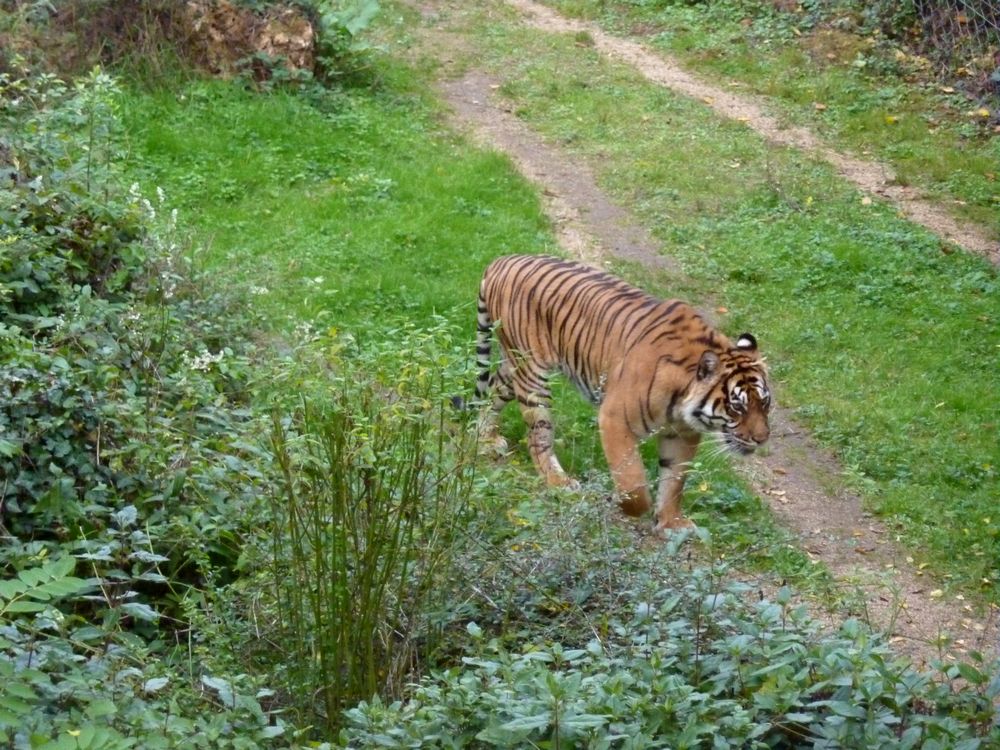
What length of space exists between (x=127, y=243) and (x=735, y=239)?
5.51 m

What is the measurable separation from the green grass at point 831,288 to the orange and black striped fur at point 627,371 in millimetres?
1362

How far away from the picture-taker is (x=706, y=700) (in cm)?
377

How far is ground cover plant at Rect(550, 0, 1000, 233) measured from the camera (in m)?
12.8

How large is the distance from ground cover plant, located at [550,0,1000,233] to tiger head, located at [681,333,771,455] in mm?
5481

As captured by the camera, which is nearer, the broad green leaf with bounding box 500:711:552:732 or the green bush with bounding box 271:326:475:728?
the broad green leaf with bounding box 500:711:552:732

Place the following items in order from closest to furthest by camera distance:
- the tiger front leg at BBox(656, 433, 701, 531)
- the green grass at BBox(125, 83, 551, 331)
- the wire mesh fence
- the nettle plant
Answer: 1. the nettle plant
2. the tiger front leg at BBox(656, 433, 701, 531)
3. the green grass at BBox(125, 83, 551, 331)
4. the wire mesh fence

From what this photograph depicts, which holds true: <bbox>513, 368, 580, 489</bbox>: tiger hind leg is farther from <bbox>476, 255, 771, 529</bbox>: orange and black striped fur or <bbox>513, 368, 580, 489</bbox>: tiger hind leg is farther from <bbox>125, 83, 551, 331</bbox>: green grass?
<bbox>125, 83, 551, 331</bbox>: green grass

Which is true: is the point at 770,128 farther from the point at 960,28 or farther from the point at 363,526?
the point at 363,526

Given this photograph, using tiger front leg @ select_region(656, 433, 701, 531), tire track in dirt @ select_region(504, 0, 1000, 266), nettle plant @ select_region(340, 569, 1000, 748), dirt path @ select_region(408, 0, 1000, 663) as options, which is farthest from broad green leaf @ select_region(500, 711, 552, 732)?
tire track in dirt @ select_region(504, 0, 1000, 266)

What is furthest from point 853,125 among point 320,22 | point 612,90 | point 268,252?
point 268,252

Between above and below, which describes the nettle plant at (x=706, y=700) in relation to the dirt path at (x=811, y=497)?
above

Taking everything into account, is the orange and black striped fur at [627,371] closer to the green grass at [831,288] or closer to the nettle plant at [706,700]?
the green grass at [831,288]

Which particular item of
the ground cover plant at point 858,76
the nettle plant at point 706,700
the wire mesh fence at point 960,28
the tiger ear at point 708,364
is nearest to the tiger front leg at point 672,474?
the tiger ear at point 708,364

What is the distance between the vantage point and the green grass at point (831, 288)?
319 inches
